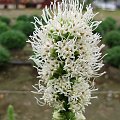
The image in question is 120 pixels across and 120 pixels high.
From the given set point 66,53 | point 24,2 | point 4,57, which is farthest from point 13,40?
point 24,2

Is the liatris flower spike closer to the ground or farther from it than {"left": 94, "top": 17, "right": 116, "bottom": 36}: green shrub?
farther from it

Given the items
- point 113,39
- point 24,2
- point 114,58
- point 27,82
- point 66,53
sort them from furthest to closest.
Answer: point 24,2 → point 113,39 → point 114,58 → point 27,82 → point 66,53

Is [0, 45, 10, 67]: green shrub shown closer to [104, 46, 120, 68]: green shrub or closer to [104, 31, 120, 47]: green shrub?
[104, 46, 120, 68]: green shrub

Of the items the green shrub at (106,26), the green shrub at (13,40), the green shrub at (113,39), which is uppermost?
the green shrub at (13,40)

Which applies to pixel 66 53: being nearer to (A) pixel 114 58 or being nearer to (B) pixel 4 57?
(A) pixel 114 58

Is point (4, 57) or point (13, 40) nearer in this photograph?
point (4, 57)

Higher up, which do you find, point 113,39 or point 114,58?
point 114,58

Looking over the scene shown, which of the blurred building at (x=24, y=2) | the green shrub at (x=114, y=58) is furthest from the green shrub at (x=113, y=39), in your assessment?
the blurred building at (x=24, y=2)

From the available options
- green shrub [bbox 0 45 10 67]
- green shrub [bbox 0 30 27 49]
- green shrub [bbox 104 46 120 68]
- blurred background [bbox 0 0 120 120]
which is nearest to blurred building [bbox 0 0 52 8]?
blurred background [bbox 0 0 120 120]

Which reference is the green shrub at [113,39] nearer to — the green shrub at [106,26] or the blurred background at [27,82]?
the blurred background at [27,82]
